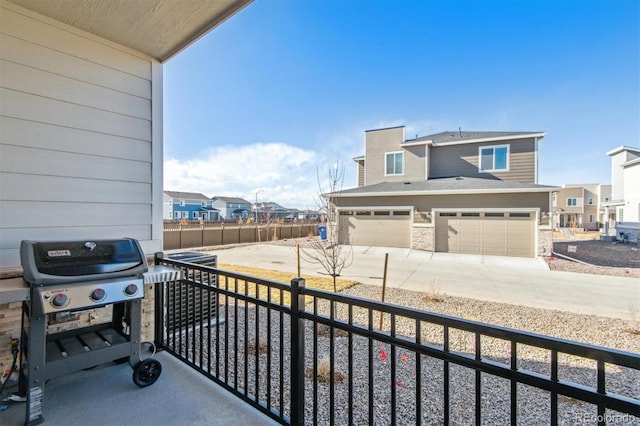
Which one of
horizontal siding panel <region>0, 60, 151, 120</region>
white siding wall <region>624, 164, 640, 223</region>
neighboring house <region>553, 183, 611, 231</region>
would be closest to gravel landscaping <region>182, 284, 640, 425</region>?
horizontal siding panel <region>0, 60, 151, 120</region>

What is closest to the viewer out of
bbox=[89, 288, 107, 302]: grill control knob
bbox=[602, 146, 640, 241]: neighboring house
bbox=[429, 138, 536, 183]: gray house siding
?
bbox=[89, 288, 107, 302]: grill control knob

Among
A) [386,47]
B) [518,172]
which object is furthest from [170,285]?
[518,172]

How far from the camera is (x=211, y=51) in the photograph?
415 cm

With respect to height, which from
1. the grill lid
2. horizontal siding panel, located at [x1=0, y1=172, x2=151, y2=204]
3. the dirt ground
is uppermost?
horizontal siding panel, located at [x1=0, y1=172, x2=151, y2=204]

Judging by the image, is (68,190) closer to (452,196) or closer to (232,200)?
(452,196)

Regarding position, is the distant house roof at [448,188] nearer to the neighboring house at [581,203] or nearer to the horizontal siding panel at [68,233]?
the horizontal siding panel at [68,233]

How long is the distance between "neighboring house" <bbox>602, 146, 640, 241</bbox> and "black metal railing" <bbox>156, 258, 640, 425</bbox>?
767 inches

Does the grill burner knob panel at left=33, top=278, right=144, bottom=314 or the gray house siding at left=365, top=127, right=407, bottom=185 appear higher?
the gray house siding at left=365, top=127, right=407, bottom=185

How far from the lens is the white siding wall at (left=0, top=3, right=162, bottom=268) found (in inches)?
86.7

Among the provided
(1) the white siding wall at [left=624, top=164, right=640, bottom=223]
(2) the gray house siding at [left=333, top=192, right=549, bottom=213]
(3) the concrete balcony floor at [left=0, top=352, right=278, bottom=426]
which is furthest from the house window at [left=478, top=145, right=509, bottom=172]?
(3) the concrete balcony floor at [left=0, top=352, right=278, bottom=426]

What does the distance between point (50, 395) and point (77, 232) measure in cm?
123

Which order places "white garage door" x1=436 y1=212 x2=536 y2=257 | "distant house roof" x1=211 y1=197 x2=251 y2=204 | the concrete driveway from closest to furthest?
the concrete driveway
"white garage door" x1=436 y1=212 x2=536 y2=257
"distant house roof" x1=211 y1=197 x2=251 y2=204

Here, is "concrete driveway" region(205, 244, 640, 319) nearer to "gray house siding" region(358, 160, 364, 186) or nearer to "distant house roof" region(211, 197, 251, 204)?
"gray house siding" region(358, 160, 364, 186)

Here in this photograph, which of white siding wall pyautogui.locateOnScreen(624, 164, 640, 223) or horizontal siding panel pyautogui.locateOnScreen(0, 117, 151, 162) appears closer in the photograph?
horizontal siding panel pyautogui.locateOnScreen(0, 117, 151, 162)
